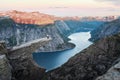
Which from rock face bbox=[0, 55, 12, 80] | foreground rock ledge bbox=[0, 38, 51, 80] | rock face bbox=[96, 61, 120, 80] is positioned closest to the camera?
rock face bbox=[96, 61, 120, 80]

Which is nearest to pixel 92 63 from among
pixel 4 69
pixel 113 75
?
pixel 4 69

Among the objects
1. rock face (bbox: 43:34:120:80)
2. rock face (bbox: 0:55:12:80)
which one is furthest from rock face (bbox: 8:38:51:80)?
rock face (bbox: 0:55:12:80)

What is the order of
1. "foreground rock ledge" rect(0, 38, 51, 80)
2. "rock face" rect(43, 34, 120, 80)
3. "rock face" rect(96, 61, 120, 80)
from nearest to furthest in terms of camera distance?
"rock face" rect(96, 61, 120, 80) < "rock face" rect(43, 34, 120, 80) < "foreground rock ledge" rect(0, 38, 51, 80)

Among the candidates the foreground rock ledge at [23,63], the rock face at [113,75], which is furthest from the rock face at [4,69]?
the rock face at [113,75]

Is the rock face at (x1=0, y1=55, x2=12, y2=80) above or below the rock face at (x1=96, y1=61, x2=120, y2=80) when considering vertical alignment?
A: below

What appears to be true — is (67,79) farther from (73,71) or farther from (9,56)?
(9,56)

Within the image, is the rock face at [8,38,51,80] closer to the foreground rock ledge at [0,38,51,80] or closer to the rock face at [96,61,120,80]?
Result: the foreground rock ledge at [0,38,51,80]

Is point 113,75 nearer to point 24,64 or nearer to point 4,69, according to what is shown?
point 4,69
